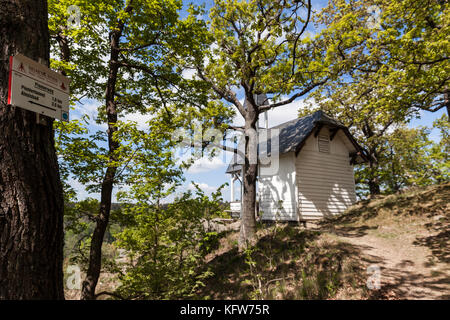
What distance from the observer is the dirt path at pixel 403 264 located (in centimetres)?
537

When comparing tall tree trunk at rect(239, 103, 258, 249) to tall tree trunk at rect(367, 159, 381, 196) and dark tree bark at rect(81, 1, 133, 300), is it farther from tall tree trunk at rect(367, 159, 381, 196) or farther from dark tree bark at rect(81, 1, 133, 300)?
tall tree trunk at rect(367, 159, 381, 196)

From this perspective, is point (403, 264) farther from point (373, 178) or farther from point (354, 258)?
point (373, 178)

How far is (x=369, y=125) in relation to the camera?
64.0ft

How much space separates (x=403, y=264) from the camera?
6.92m

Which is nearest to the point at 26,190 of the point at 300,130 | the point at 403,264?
→ the point at 403,264

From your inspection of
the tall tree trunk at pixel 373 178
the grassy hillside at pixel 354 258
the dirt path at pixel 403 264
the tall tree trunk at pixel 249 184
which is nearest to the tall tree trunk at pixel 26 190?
the grassy hillside at pixel 354 258

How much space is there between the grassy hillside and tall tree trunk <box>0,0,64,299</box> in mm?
3291

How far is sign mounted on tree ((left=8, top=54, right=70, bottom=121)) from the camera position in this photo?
6.14ft

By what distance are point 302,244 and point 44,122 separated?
9.34 meters

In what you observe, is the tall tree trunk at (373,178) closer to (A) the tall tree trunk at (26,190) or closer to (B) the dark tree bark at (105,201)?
(B) the dark tree bark at (105,201)

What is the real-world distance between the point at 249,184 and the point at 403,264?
6203 mm

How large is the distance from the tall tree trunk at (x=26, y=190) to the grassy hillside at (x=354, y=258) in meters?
3.29

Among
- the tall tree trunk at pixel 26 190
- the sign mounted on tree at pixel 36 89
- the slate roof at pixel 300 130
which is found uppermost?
the slate roof at pixel 300 130

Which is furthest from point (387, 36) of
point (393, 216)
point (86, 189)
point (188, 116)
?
point (86, 189)
